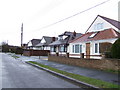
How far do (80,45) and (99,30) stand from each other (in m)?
4.01

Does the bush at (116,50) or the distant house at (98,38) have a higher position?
the distant house at (98,38)

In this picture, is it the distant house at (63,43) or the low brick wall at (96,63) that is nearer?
the low brick wall at (96,63)

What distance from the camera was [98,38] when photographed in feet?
66.4

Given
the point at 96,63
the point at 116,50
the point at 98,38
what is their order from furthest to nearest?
the point at 98,38 → the point at 96,63 → the point at 116,50

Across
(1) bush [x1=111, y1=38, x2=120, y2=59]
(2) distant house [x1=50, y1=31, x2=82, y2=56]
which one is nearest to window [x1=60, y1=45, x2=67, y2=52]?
(2) distant house [x1=50, y1=31, x2=82, y2=56]

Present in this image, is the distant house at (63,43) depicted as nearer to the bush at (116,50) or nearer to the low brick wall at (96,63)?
the low brick wall at (96,63)

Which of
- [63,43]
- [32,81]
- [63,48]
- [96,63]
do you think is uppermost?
[63,43]

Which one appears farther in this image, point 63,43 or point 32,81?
point 63,43

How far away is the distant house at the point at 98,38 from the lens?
18.6 meters

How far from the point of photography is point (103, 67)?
12258 millimetres

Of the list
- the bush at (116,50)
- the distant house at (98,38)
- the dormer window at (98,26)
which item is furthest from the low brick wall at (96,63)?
the dormer window at (98,26)

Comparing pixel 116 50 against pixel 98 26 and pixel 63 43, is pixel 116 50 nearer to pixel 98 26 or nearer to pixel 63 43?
pixel 98 26

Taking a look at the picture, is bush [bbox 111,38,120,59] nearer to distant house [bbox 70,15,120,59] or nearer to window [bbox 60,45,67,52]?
distant house [bbox 70,15,120,59]

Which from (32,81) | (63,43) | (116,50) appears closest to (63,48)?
(63,43)
